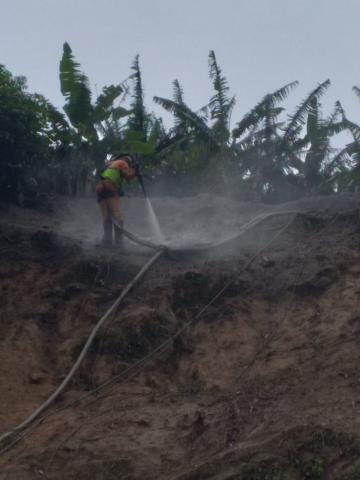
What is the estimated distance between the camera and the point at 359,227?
9.78m

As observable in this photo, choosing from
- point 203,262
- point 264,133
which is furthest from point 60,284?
point 264,133

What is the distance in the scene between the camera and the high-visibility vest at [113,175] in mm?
10336

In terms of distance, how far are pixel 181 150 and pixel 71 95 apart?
124 inches

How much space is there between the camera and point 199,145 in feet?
48.9

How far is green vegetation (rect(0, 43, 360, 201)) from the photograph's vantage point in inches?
514

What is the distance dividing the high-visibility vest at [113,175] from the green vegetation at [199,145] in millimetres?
2189

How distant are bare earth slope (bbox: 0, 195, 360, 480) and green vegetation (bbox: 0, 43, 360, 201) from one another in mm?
2511

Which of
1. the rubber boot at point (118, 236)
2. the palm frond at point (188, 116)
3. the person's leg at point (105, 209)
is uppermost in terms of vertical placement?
the palm frond at point (188, 116)

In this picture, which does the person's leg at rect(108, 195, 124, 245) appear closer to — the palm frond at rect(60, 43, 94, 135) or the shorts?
the shorts

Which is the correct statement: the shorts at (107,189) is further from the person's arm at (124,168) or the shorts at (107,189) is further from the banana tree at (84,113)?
the banana tree at (84,113)

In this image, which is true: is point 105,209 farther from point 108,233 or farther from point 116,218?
point 108,233

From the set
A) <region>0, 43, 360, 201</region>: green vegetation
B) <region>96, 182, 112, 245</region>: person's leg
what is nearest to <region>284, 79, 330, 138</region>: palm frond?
<region>0, 43, 360, 201</region>: green vegetation

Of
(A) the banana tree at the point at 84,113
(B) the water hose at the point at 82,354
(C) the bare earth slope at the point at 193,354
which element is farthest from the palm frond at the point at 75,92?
(B) the water hose at the point at 82,354

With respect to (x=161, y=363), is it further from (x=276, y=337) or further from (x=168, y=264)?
(x=168, y=264)
